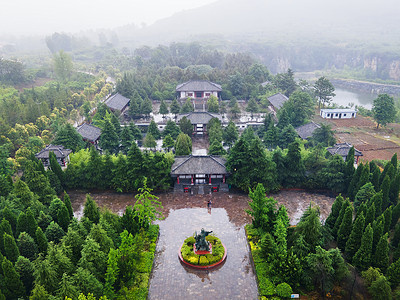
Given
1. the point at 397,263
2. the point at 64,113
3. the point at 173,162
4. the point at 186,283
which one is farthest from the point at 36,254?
the point at 64,113

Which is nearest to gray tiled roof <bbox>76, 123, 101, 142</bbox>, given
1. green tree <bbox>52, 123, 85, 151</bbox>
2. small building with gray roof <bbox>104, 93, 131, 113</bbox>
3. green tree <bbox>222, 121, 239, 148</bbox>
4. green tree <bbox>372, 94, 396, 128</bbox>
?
green tree <bbox>52, 123, 85, 151</bbox>

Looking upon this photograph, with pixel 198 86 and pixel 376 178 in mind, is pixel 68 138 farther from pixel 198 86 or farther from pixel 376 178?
pixel 376 178

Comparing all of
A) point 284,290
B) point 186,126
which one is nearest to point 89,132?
point 186,126

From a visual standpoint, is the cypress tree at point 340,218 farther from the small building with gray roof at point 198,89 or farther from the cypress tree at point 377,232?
the small building with gray roof at point 198,89

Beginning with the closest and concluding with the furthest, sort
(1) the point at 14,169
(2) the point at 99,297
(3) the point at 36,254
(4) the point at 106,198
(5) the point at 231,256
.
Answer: (2) the point at 99,297 → (3) the point at 36,254 → (5) the point at 231,256 → (4) the point at 106,198 → (1) the point at 14,169

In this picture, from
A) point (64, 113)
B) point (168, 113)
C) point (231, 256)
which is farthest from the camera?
point (168, 113)

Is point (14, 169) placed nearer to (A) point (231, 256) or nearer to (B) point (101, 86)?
(A) point (231, 256)

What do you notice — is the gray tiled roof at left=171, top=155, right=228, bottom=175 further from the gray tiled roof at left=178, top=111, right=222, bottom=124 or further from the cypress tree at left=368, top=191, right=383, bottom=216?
the gray tiled roof at left=178, top=111, right=222, bottom=124
